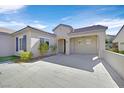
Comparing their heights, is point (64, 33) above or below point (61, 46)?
above

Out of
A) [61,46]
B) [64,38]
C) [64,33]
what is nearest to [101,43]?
[64,38]

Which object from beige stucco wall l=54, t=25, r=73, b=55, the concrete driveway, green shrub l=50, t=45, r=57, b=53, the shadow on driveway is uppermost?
beige stucco wall l=54, t=25, r=73, b=55

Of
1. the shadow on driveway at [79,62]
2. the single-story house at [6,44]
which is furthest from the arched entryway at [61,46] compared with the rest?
the single-story house at [6,44]

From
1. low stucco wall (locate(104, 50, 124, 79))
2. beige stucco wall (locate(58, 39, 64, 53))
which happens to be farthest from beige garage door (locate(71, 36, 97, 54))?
low stucco wall (locate(104, 50, 124, 79))

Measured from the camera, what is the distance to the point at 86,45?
51.7 feet

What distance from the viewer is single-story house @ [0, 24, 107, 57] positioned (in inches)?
459

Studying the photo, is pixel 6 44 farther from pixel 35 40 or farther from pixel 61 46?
pixel 61 46

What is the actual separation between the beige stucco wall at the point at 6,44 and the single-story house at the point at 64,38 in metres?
0.15

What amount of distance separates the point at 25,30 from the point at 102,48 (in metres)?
9.88

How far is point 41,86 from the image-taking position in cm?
400

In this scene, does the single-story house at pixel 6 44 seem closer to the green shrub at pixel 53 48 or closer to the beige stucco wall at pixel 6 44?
the beige stucco wall at pixel 6 44

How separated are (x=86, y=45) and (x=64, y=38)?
3880 millimetres

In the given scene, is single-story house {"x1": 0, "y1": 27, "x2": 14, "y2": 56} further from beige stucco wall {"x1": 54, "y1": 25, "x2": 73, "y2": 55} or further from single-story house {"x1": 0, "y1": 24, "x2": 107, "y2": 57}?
beige stucco wall {"x1": 54, "y1": 25, "x2": 73, "y2": 55}

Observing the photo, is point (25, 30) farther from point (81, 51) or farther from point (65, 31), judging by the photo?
point (81, 51)
